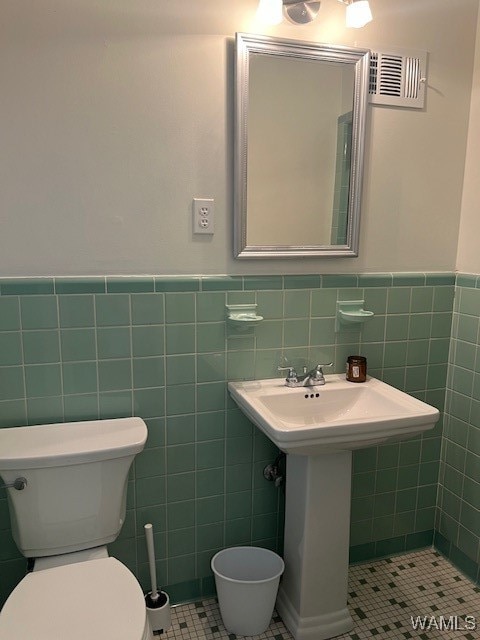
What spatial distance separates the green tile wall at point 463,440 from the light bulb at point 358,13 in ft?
3.39

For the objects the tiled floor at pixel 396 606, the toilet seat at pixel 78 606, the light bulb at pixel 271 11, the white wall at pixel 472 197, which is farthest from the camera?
the white wall at pixel 472 197

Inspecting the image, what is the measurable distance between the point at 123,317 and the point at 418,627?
1543 mm

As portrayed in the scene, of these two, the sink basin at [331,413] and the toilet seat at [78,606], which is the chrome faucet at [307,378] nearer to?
the sink basin at [331,413]

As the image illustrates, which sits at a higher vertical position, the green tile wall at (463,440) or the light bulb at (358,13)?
the light bulb at (358,13)

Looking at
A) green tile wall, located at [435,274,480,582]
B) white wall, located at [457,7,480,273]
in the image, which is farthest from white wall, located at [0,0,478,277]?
green tile wall, located at [435,274,480,582]

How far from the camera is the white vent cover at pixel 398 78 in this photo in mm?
1863

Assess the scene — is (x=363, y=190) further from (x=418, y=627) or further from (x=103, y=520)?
(x=418, y=627)

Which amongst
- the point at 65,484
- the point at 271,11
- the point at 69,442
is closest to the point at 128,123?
the point at 271,11

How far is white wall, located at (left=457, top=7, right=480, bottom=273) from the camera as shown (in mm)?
1987

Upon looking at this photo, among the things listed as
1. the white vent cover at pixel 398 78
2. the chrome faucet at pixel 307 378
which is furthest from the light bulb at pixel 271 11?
the chrome faucet at pixel 307 378

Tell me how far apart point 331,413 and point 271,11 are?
138 centimetres

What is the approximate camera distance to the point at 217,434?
1897mm

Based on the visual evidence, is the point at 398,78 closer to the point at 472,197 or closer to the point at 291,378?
the point at 472,197

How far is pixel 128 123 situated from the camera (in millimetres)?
1621
